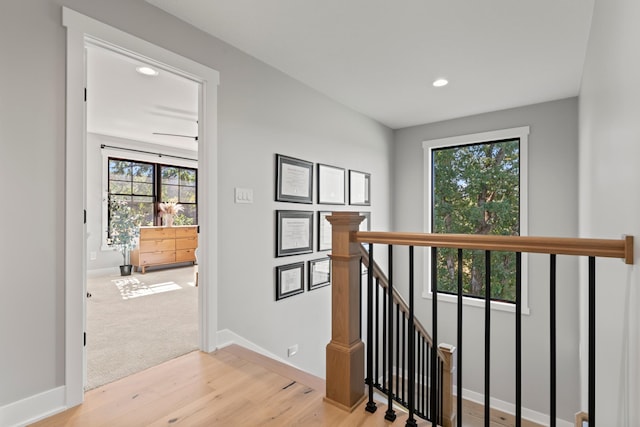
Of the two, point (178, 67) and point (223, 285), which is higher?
point (178, 67)

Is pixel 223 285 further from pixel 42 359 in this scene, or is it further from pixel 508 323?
pixel 508 323

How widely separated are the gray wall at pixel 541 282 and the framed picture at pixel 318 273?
1.97 m

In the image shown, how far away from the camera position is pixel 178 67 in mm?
2170

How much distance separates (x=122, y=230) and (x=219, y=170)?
15.0ft

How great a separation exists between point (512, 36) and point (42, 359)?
3506mm

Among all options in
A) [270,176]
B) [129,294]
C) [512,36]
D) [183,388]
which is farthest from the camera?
[129,294]

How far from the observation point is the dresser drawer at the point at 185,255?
647 centimetres

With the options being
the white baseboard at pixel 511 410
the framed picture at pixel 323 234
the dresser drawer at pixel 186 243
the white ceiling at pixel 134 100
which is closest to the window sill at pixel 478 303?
the white baseboard at pixel 511 410

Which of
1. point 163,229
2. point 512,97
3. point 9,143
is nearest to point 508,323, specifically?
point 512,97

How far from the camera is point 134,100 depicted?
12.3 feet

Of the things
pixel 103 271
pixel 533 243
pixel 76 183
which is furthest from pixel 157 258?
pixel 533 243

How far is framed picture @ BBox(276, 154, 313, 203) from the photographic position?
9.55ft

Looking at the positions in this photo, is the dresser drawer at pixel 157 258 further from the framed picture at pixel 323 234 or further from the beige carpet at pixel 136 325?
the framed picture at pixel 323 234

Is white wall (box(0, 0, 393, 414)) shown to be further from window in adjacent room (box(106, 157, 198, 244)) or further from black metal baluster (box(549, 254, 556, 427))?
window in adjacent room (box(106, 157, 198, 244))
